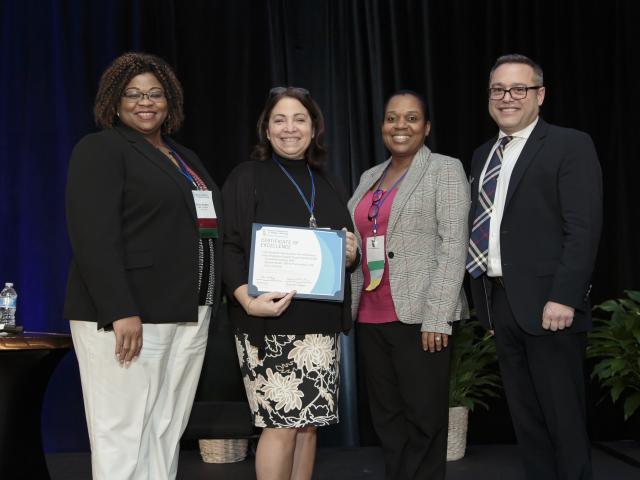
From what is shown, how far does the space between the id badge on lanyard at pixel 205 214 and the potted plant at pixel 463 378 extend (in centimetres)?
214

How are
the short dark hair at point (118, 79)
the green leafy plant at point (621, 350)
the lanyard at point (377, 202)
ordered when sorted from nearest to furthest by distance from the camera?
the short dark hair at point (118, 79), the lanyard at point (377, 202), the green leafy plant at point (621, 350)

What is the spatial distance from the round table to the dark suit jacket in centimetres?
175

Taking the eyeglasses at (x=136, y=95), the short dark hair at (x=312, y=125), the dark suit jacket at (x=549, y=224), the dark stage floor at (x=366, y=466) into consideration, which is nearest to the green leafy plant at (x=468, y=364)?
the dark stage floor at (x=366, y=466)

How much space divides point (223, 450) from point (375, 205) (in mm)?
1986

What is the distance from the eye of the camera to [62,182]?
4.63 metres

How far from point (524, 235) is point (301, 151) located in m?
0.86

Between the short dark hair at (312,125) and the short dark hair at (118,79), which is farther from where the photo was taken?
the short dark hair at (312,125)

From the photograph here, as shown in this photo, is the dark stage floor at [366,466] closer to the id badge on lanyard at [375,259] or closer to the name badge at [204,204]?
the id badge on lanyard at [375,259]

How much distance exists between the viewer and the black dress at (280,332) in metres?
2.51

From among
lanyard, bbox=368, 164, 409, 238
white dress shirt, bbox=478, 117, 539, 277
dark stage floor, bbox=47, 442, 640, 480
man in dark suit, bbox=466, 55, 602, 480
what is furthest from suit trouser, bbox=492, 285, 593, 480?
dark stage floor, bbox=47, 442, 640, 480

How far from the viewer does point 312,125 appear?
272 centimetres

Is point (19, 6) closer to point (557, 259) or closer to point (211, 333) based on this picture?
point (211, 333)

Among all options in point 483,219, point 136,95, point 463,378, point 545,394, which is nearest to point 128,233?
point 136,95

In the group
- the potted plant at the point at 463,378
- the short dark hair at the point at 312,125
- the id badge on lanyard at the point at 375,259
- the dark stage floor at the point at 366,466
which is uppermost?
the short dark hair at the point at 312,125
